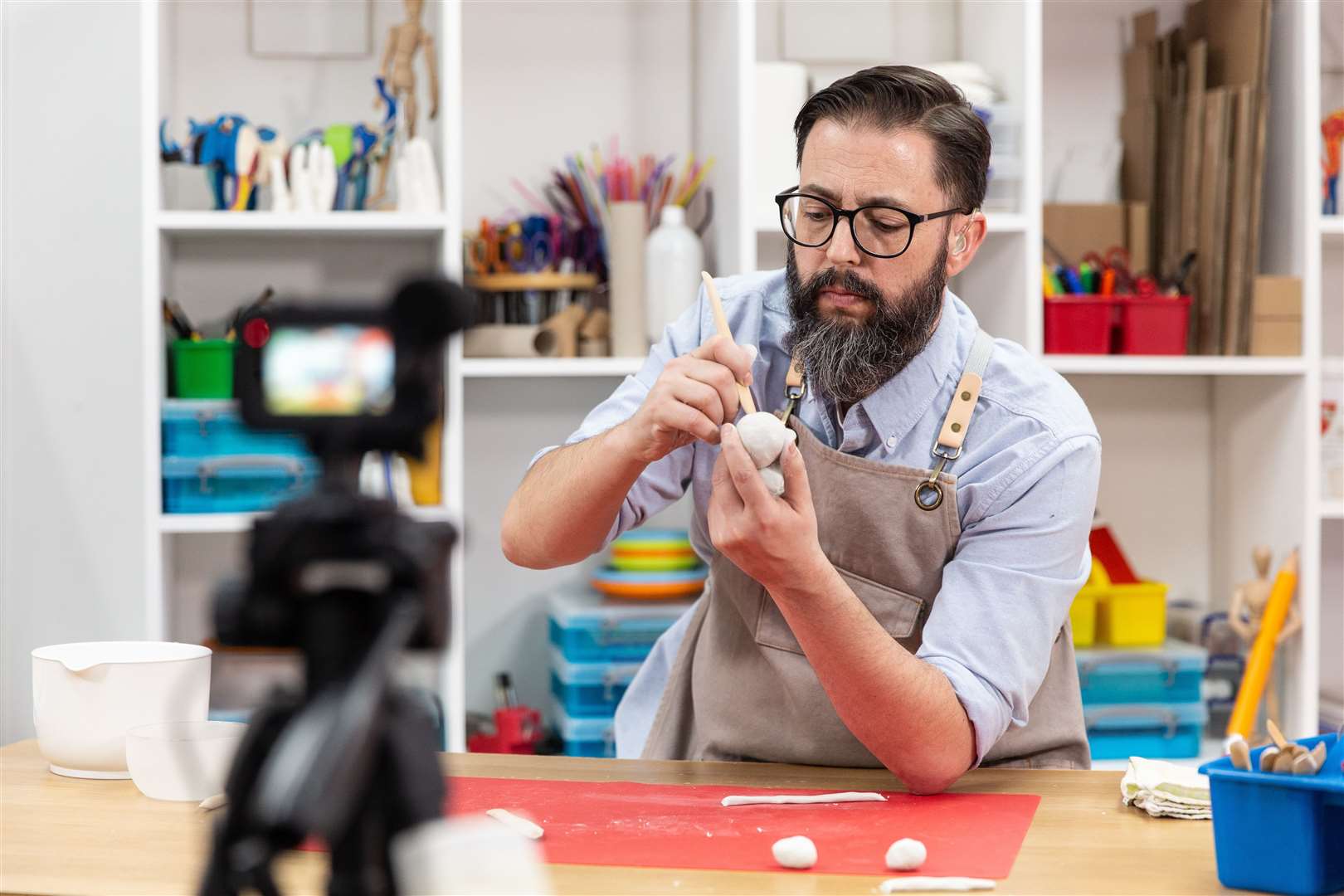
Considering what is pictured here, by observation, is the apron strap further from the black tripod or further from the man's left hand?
the black tripod

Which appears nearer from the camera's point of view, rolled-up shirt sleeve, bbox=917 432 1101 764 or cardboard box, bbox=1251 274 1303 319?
rolled-up shirt sleeve, bbox=917 432 1101 764

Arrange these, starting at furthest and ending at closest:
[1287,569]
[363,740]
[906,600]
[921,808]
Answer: [1287,569] → [906,600] → [921,808] → [363,740]

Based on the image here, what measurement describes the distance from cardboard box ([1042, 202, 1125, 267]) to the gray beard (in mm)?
974

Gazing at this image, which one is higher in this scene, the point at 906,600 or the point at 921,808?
the point at 906,600

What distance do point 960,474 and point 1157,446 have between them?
4.33 feet

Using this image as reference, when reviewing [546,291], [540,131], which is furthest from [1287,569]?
[540,131]

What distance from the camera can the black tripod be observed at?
501 millimetres

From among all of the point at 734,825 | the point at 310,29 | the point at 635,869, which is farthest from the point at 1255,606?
the point at 310,29

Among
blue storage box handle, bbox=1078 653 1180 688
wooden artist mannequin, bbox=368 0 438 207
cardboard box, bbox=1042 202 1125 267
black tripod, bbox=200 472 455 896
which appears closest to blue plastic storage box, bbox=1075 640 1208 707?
blue storage box handle, bbox=1078 653 1180 688

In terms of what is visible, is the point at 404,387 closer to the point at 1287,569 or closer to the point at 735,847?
the point at 735,847

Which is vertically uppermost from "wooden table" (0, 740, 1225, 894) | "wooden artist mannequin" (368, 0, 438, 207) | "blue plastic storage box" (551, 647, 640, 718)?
"wooden artist mannequin" (368, 0, 438, 207)

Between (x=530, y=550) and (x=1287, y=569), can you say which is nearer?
(x=530, y=550)

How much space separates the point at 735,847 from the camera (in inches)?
40.3

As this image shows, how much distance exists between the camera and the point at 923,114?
1.41 m
